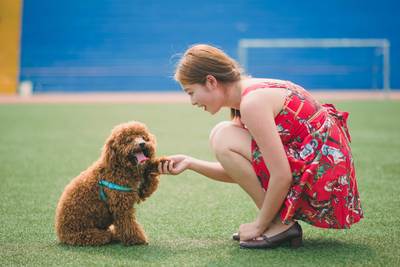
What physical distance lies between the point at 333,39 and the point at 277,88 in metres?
16.2

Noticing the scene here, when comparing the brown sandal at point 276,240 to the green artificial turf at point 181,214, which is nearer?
the green artificial turf at point 181,214

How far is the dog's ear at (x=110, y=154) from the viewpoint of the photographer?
9.31 ft

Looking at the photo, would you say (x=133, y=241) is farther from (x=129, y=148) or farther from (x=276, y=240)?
(x=276, y=240)

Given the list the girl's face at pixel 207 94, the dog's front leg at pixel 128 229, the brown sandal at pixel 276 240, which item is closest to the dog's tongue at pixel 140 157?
the dog's front leg at pixel 128 229

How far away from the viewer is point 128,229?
288 centimetres

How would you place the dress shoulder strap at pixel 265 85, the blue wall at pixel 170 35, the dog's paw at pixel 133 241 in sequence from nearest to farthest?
the dress shoulder strap at pixel 265 85 < the dog's paw at pixel 133 241 < the blue wall at pixel 170 35

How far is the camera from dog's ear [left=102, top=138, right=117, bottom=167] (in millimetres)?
2838

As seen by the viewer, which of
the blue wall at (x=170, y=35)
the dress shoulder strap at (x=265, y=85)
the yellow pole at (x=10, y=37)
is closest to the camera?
the dress shoulder strap at (x=265, y=85)

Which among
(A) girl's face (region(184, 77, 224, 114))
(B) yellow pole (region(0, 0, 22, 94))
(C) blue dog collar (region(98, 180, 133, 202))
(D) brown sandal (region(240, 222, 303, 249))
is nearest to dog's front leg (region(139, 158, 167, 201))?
(C) blue dog collar (region(98, 180, 133, 202))

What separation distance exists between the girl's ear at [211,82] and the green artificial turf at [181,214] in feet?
2.47

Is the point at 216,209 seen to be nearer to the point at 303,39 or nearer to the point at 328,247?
the point at 328,247

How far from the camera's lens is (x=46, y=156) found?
6.04 metres

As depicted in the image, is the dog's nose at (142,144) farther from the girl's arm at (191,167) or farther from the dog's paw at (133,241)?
the dog's paw at (133,241)

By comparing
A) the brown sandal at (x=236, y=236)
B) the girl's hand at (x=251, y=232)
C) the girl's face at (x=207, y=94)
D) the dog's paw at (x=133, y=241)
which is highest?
the girl's face at (x=207, y=94)
